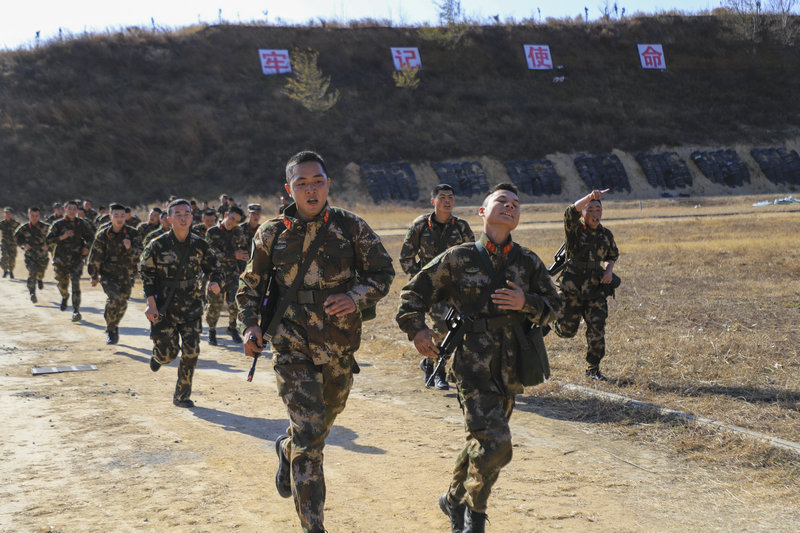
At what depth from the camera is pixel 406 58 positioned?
6431cm

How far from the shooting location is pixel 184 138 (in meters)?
52.6

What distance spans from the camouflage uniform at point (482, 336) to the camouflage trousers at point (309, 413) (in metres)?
0.59

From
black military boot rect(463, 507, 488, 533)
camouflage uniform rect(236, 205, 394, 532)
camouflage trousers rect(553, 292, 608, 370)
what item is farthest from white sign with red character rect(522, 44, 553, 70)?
black military boot rect(463, 507, 488, 533)

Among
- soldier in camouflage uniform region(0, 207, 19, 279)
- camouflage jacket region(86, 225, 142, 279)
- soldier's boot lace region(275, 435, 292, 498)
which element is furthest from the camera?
soldier in camouflage uniform region(0, 207, 19, 279)

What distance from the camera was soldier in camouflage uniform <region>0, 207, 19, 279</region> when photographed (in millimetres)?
22422

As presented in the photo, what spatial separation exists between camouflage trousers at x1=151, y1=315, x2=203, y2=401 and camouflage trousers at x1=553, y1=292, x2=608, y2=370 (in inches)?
164

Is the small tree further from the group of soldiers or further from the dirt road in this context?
the group of soldiers

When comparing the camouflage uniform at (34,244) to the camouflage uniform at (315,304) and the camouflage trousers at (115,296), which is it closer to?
the camouflage trousers at (115,296)

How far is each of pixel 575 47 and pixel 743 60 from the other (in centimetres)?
1617

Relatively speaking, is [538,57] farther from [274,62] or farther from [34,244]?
[34,244]

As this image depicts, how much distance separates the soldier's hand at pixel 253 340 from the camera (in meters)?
4.48

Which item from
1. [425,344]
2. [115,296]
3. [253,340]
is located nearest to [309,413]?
[253,340]

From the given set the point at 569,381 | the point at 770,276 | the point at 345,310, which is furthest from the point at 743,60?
the point at 345,310

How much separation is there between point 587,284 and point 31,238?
51.3 feet
